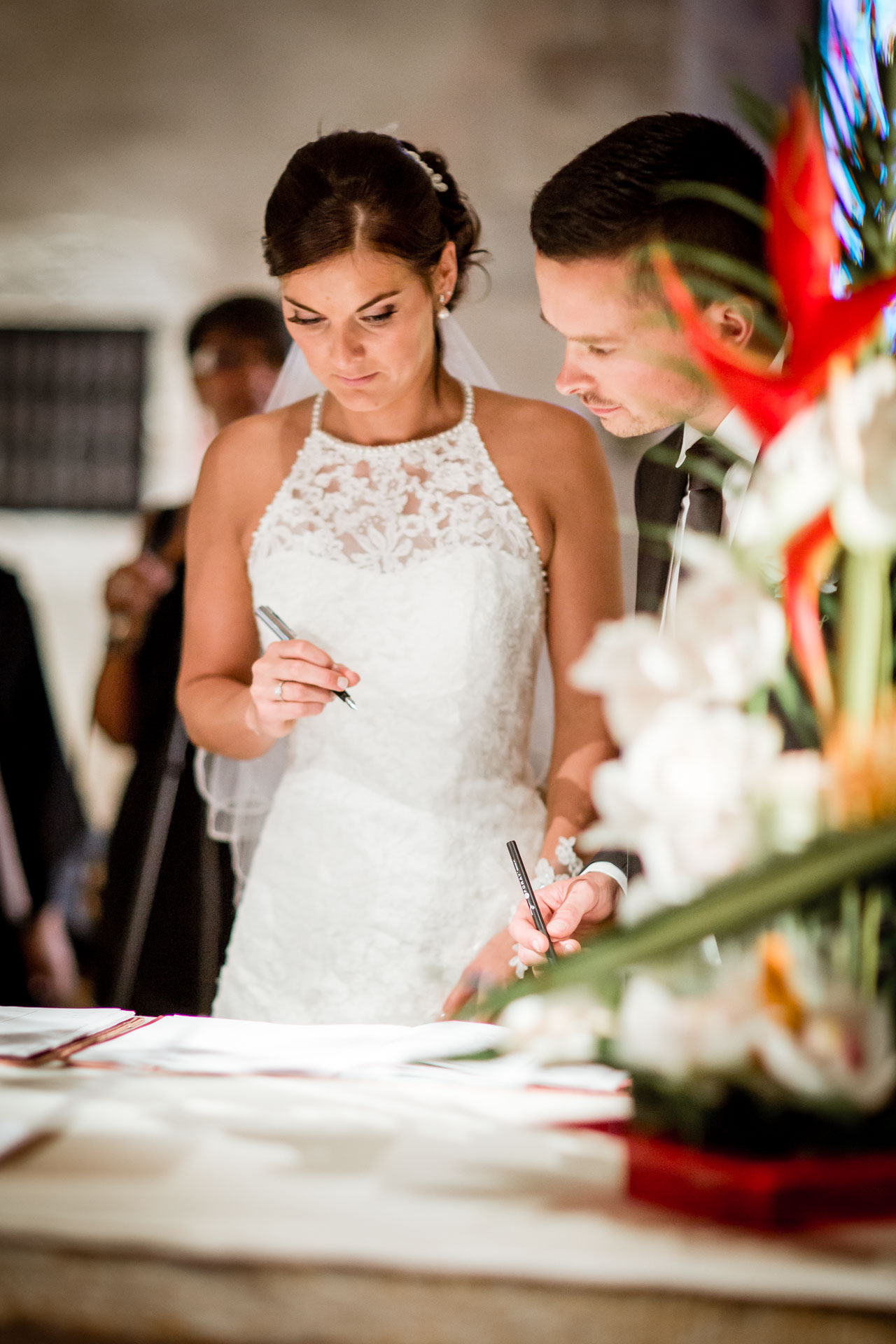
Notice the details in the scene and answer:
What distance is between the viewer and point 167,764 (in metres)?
2.90

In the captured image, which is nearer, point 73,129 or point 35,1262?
point 35,1262

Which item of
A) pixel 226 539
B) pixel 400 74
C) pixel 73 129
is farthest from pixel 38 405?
pixel 226 539

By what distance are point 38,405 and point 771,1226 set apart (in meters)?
4.24

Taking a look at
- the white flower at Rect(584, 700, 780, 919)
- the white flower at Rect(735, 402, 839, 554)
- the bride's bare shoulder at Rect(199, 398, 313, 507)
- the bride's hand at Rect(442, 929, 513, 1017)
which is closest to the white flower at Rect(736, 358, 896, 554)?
the white flower at Rect(735, 402, 839, 554)

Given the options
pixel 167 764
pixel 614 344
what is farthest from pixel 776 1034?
pixel 167 764

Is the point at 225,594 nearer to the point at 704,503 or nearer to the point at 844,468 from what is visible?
the point at 704,503

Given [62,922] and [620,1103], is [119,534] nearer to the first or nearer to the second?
[62,922]

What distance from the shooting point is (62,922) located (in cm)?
363

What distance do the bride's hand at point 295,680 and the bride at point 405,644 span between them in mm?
136

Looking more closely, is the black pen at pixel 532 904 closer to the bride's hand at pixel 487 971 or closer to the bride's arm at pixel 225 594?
the bride's hand at pixel 487 971

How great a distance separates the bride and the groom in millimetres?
335

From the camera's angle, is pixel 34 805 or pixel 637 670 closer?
pixel 637 670

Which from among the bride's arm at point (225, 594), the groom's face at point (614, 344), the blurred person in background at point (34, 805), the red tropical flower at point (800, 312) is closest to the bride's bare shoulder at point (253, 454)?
the bride's arm at point (225, 594)

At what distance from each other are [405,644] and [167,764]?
3.75 feet
